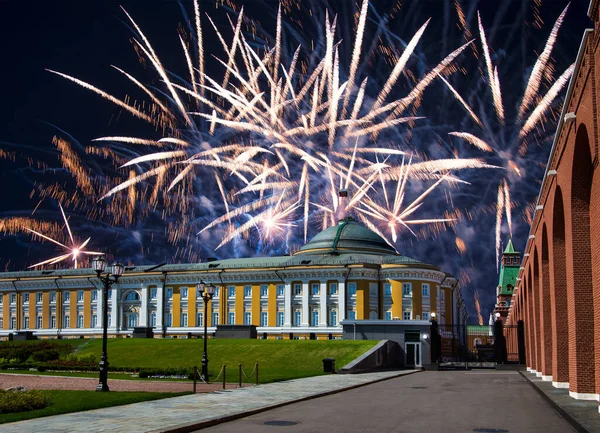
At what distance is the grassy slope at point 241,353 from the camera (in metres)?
57.3

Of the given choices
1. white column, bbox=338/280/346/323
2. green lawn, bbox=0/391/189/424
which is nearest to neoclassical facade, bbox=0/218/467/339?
white column, bbox=338/280/346/323

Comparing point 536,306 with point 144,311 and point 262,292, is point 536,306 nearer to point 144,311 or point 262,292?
point 262,292

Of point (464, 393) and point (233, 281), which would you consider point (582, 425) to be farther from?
point (233, 281)

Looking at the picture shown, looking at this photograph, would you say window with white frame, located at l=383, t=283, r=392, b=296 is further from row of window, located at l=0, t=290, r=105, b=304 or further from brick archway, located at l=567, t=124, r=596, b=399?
brick archway, located at l=567, t=124, r=596, b=399

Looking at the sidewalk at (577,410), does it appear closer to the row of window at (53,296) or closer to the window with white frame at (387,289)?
the window with white frame at (387,289)

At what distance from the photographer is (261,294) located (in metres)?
97.2

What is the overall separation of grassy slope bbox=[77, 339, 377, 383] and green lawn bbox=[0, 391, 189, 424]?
2670 cm

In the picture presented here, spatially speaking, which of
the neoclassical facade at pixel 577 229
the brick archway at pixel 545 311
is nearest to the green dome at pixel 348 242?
the brick archway at pixel 545 311

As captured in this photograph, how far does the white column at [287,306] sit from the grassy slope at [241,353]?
24.4 meters

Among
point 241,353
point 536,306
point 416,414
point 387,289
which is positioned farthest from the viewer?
point 387,289

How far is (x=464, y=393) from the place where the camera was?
3152 cm

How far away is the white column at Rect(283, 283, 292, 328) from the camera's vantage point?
94.1 metres

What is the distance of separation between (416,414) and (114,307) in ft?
291

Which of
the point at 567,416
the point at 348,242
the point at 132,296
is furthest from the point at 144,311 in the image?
the point at 567,416
